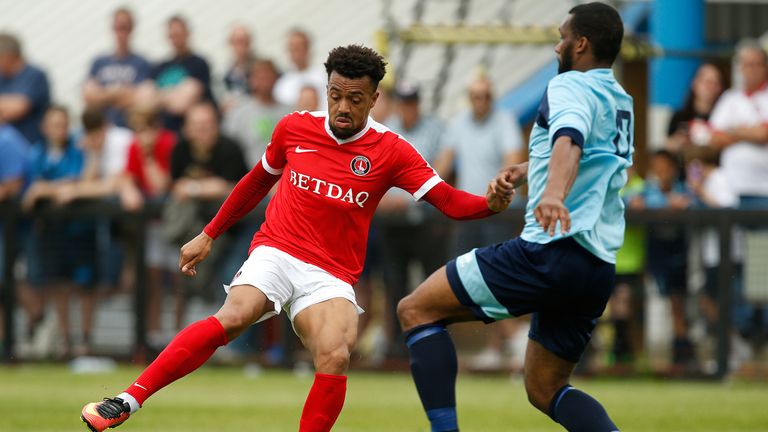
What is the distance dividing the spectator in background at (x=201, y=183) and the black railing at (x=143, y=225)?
347 mm

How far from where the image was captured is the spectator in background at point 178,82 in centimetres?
1396

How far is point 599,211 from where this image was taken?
619 cm

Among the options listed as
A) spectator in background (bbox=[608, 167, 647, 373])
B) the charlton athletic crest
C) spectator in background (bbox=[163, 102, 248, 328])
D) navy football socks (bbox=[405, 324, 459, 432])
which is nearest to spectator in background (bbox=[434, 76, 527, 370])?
spectator in background (bbox=[608, 167, 647, 373])

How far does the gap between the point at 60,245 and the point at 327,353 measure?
25.0ft

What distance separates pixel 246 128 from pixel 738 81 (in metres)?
6.75

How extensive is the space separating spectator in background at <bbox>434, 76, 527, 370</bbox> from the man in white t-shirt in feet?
6.05

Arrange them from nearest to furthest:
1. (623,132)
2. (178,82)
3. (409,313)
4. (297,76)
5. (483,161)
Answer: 1. (623,132)
2. (409,313)
3. (483,161)
4. (297,76)
5. (178,82)

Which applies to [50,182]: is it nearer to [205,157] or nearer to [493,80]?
[205,157]

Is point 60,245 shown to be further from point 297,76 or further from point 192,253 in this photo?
point 192,253

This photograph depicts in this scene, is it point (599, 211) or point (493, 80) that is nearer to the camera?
point (599, 211)

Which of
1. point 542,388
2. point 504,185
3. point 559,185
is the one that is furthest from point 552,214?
point 542,388

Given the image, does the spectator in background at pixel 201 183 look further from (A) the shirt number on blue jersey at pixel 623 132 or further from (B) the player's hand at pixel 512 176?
(A) the shirt number on blue jersey at pixel 623 132

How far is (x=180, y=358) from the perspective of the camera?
6.31 m

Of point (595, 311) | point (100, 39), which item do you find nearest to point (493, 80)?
point (100, 39)
